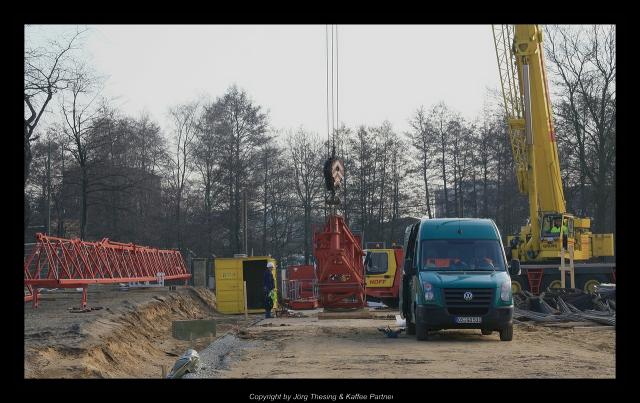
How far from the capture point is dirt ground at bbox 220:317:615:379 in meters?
13.9

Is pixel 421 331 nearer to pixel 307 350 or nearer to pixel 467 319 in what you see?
pixel 467 319

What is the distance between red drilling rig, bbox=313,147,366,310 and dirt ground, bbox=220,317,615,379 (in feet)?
13.0

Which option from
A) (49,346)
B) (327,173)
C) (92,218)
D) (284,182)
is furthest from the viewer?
(284,182)

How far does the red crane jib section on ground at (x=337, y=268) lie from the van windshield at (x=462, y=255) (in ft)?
25.3

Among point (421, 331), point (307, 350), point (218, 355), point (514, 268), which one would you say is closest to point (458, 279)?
point (421, 331)

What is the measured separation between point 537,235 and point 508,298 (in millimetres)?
17836

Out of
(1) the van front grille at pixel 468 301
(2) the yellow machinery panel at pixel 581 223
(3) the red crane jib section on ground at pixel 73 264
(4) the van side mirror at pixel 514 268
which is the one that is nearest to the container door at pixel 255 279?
(3) the red crane jib section on ground at pixel 73 264

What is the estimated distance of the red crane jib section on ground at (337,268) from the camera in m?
27.2

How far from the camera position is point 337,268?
89.5 ft
